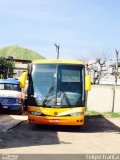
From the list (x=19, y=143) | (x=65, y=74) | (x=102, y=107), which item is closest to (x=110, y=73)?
(x=102, y=107)

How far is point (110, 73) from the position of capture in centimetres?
6756

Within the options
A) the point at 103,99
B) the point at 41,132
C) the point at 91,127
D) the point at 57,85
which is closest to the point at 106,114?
the point at 103,99

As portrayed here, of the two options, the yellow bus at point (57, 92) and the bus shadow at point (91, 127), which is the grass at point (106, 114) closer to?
the bus shadow at point (91, 127)

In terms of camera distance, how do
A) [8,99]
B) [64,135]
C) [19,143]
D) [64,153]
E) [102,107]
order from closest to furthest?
[64,153] → [19,143] → [64,135] → [8,99] → [102,107]

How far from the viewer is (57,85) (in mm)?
16891

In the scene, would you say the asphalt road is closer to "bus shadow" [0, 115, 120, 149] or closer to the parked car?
"bus shadow" [0, 115, 120, 149]

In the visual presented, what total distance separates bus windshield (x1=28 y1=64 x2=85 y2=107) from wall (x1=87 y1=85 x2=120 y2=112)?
27.3ft

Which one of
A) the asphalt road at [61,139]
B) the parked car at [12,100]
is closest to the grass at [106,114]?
the asphalt road at [61,139]

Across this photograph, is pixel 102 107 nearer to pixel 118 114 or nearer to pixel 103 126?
pixel 118 114

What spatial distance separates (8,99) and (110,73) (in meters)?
46.7

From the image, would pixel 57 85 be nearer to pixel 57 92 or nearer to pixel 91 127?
pixel 57 92

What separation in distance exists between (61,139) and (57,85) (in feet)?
10.5

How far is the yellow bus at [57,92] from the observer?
54.0ft

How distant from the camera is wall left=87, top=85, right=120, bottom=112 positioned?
82.4ft
